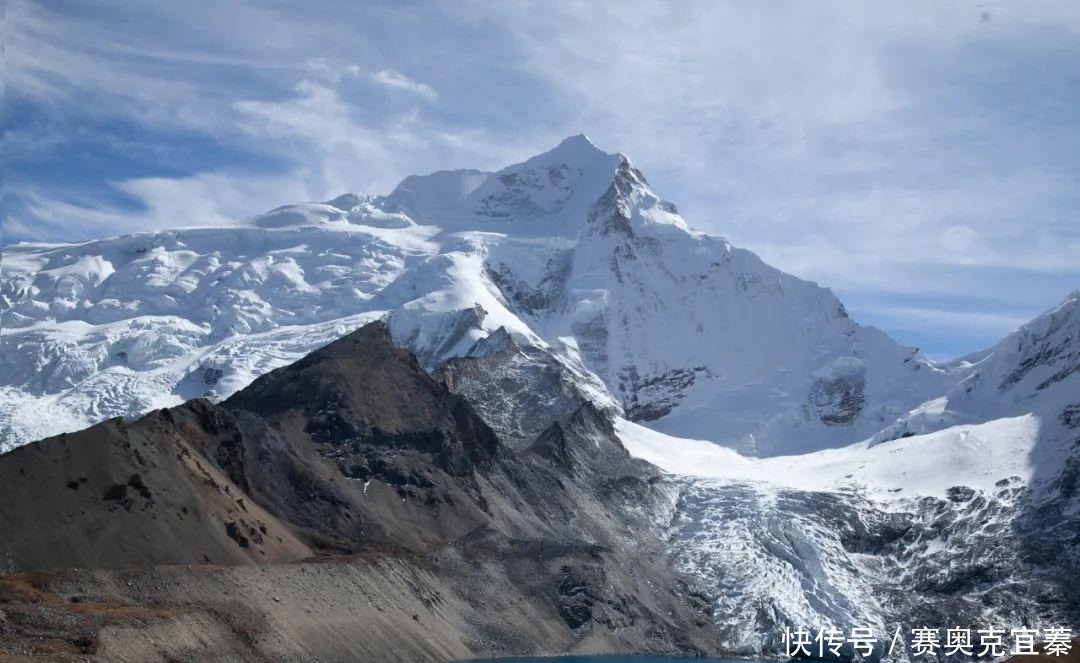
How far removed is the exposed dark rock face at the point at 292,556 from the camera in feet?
374

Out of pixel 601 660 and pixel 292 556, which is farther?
pixel 601 660

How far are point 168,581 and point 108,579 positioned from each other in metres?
5.11

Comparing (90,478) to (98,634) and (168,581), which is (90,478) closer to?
(168,581)

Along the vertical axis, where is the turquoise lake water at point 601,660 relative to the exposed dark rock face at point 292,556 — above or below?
below

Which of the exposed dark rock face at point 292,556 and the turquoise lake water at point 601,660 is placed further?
the turquoise lake water at point 601,660

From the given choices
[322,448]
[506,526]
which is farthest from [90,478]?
[506,526]

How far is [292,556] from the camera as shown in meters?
151

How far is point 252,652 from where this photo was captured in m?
117

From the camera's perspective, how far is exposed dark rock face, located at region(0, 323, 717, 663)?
374 feet

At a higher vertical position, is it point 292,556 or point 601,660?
point 292,556

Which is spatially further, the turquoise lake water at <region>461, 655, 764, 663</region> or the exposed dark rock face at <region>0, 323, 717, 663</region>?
the turquoise lake water at <region>461, 655, 764, 663</region>

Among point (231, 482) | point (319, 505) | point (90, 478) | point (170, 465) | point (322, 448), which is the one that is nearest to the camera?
point (90, 478)

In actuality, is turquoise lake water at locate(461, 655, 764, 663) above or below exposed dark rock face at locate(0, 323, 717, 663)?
below

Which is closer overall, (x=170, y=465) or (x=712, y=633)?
(x=170, y=465)
